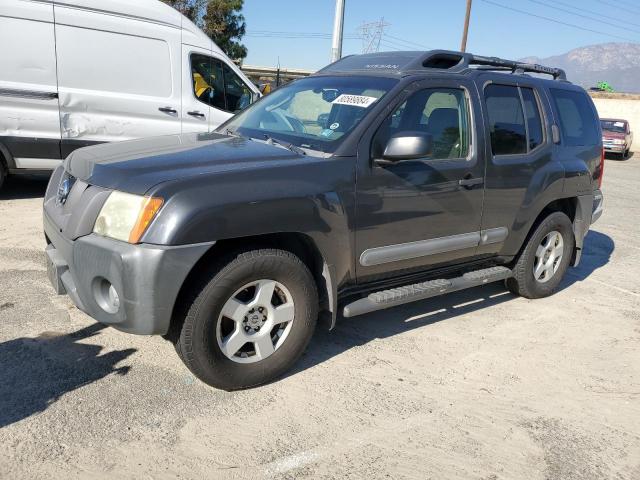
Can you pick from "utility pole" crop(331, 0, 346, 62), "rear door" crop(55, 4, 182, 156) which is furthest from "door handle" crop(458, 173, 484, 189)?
"utility pole" crop(331, 0, 346, 62)

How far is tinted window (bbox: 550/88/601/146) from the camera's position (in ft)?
16.3

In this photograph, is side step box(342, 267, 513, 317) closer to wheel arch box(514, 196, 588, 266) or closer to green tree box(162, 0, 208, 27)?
wheel arch box(514, 196, 588, 266)

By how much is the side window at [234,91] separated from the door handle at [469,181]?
192 inches

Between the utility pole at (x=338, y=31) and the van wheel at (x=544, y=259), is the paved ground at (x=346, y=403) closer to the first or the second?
the van wheel at (x=544, y=259)

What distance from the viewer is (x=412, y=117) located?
3.81 metres

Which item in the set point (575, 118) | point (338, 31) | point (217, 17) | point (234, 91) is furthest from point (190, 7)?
point (575, 118)

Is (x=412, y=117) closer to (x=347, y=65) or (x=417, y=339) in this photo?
(x=347, y=65)

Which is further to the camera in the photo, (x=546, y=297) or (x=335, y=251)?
(x=546, y=297)

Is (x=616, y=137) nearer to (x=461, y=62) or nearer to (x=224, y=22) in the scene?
(x=224, y=22)

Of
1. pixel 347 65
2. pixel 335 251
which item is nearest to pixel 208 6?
pixel 347 65

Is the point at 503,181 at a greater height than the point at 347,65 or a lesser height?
lesser

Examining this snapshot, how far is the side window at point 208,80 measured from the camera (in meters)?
7.87

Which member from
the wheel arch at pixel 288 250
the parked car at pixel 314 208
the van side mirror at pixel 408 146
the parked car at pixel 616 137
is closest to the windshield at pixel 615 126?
the parked car at pixel 616 137

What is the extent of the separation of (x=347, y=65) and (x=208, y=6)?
73.0ft
